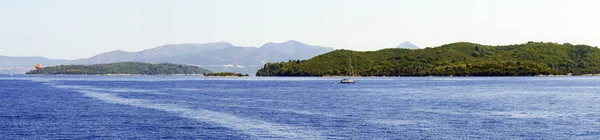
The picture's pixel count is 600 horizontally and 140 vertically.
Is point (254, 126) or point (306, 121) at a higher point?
point (306, 121)

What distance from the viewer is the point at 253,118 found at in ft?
215

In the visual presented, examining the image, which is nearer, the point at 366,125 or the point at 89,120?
the point at 366,125

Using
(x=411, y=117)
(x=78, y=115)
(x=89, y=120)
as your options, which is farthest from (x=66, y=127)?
(x=411, y=117)

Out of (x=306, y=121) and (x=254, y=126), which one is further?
(x=306, y=121)

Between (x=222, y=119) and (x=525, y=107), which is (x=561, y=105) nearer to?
(x=525, y=107)

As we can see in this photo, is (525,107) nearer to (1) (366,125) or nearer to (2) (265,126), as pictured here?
(1) (366,125)

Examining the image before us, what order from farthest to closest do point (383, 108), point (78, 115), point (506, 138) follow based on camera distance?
1. point (383, 108)
2. point (78, 115)
3. point (506, 138)

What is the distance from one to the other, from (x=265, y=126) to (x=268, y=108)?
2226 centimetres

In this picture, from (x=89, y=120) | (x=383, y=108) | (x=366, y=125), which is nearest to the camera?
(x=366, y=125)

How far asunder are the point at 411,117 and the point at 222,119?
17.3m

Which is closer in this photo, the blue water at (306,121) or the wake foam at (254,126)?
the wake foam at (254,126)

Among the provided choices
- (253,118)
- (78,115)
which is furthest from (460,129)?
(78,115)

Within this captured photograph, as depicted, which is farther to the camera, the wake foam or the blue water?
the blue water

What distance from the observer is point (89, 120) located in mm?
63875
